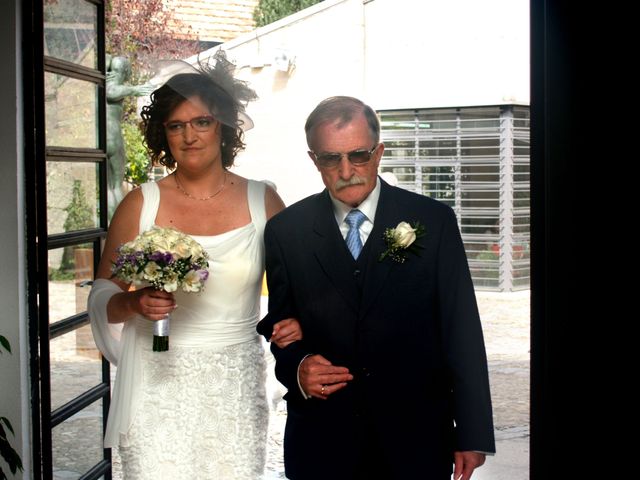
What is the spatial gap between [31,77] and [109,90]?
198 cm

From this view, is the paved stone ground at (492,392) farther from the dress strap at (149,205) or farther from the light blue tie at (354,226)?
the light blue tie at (354,226)

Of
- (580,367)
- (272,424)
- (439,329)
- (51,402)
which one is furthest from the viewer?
(272,424)

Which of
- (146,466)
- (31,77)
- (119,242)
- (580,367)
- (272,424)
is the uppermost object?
(31,77)

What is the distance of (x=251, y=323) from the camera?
13.0 feet

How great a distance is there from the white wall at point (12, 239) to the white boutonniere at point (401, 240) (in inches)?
59.1

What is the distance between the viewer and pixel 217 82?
4.00 m

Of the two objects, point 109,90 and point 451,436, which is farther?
point 109,90

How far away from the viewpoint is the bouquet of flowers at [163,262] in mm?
3574

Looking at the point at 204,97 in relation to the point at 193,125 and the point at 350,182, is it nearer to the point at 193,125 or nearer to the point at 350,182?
the point at 193,125

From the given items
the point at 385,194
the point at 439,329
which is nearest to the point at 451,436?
the point at 439,329

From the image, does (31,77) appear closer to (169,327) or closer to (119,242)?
(119,242)

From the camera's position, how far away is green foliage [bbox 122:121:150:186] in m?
7.88

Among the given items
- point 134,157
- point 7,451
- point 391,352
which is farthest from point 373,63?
point 134,157

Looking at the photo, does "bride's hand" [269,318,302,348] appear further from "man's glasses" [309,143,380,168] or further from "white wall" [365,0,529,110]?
"white wall" [365,0,529,110]
